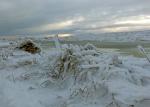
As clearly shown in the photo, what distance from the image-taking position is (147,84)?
4023 millimetres

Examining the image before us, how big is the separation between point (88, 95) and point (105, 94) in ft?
0.92

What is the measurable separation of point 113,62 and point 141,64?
62 centimetres

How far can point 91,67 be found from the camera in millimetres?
4750

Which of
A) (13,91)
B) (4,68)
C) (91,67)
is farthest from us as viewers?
(4,68)

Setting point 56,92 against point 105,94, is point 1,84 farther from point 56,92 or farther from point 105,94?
point 105,94

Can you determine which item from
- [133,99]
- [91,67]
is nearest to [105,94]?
[133,99]

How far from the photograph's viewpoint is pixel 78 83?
475 cm

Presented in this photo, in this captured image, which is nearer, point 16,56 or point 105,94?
point 105,94

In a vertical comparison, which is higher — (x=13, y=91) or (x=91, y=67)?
(x=91, y=67)

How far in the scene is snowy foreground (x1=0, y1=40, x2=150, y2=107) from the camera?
3787 millimetres

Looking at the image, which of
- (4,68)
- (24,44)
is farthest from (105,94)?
(24,44)

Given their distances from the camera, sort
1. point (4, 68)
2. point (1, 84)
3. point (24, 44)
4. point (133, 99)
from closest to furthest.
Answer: point (133, 99) < point (1, 84) < point (4, 68) < point (24, 44)

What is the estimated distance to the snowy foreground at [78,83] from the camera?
12.4 ft

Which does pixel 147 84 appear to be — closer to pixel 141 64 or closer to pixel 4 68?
pixel 141 64
